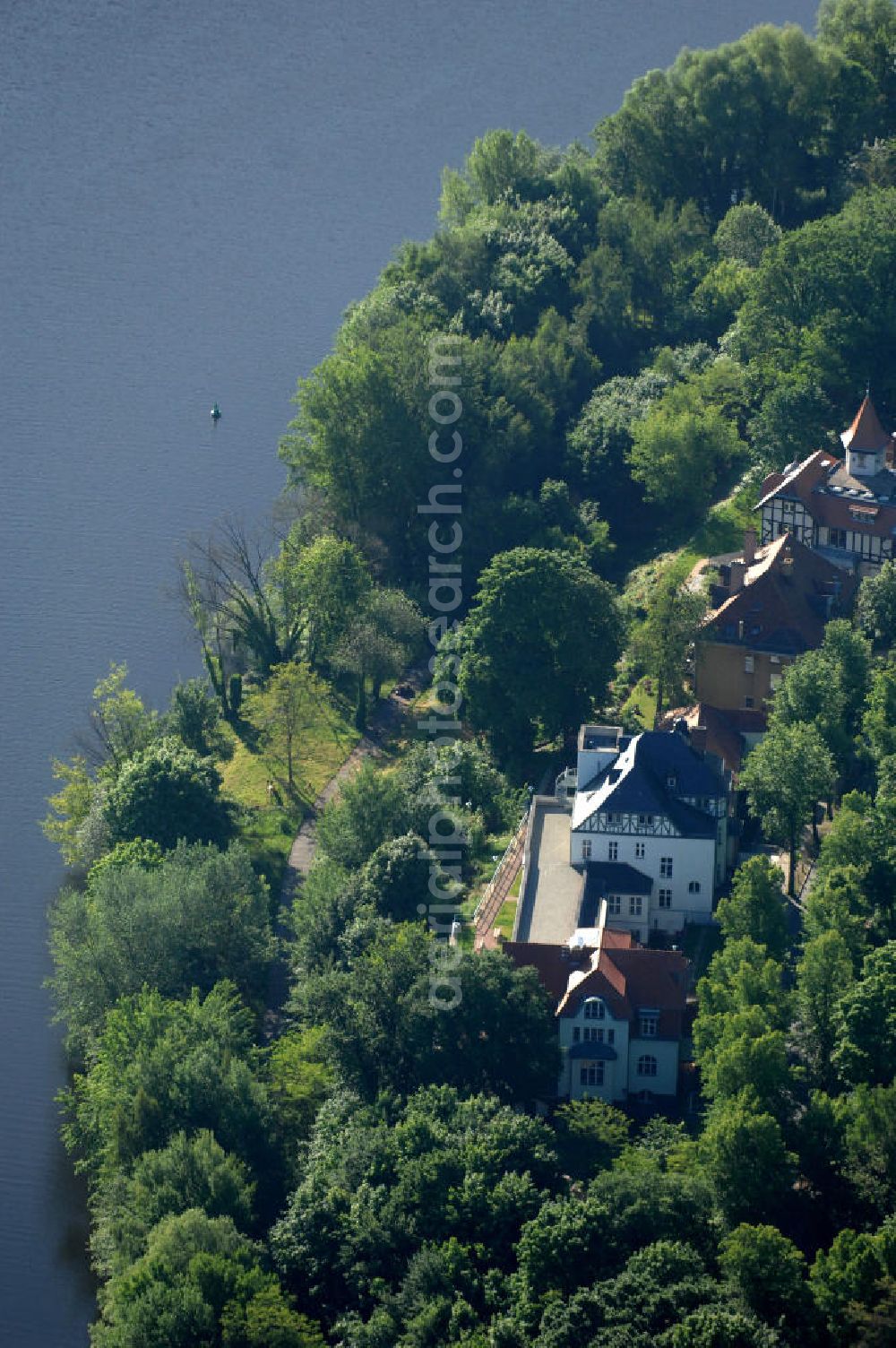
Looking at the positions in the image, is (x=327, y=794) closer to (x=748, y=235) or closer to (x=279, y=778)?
(x=279, y=778)

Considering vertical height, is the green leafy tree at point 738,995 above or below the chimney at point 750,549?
below

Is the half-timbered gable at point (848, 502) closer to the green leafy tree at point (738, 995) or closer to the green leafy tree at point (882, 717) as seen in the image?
the green leafy tree at point (882, 717)

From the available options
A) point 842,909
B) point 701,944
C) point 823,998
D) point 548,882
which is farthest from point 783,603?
point 823,998

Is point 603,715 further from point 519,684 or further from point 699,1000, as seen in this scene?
point 699,1000

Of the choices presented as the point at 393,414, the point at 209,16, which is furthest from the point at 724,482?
the point at 209,16

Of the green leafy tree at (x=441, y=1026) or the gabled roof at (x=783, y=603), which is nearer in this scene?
the green leafy tree at (x=441, y=1026)

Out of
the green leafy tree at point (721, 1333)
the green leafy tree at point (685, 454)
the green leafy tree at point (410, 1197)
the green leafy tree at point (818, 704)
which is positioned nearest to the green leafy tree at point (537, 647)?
the green leafy tree at point (818, 704)
